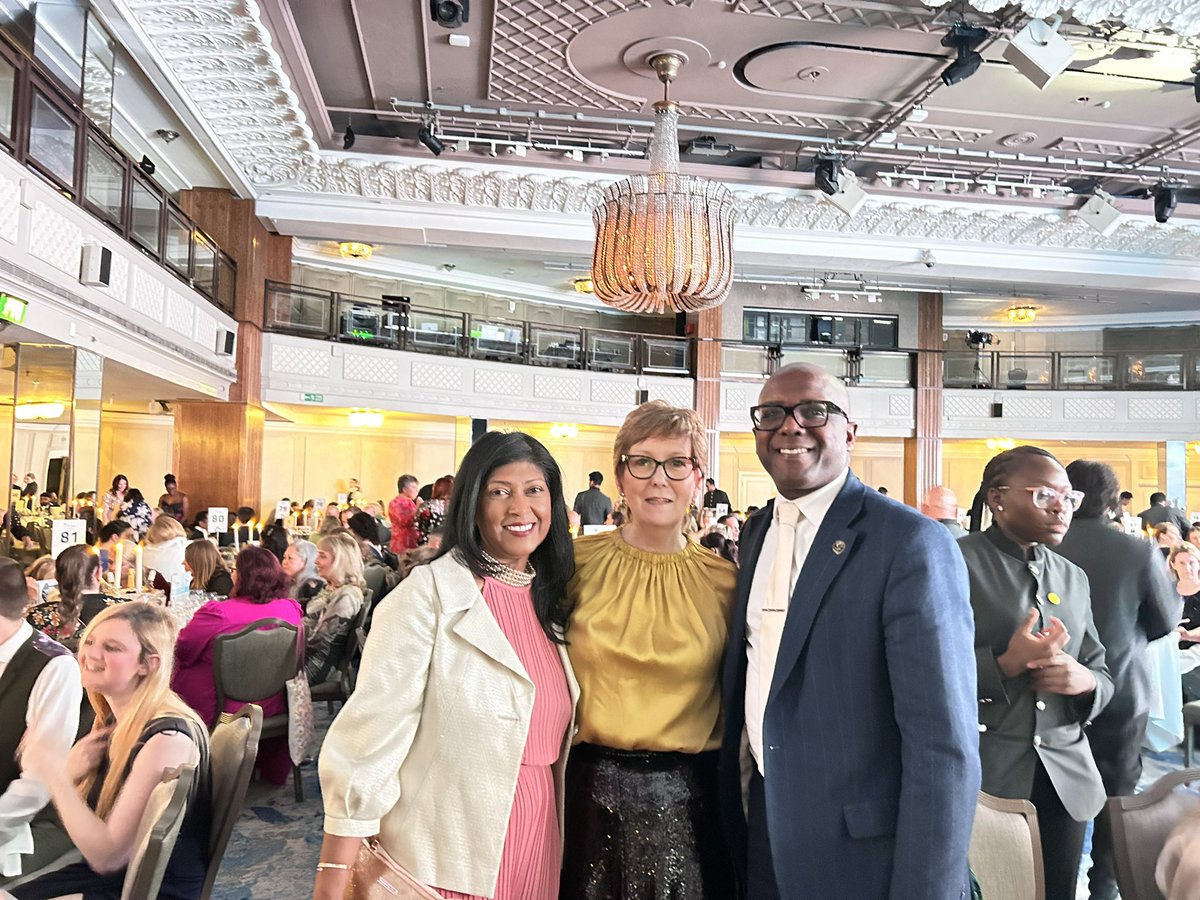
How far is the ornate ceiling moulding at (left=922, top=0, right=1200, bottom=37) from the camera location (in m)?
5.85

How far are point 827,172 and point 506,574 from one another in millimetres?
8343

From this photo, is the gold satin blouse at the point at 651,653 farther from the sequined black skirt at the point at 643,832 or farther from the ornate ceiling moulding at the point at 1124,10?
the ornate ceiling moulding at the point at 1124,10

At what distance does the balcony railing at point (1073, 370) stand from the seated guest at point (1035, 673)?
1435cm

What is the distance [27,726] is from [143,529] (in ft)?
22.5

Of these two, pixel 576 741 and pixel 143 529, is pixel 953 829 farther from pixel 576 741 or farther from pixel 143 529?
pixel 143 529

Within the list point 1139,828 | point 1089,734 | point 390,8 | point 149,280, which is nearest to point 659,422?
point 1139,828

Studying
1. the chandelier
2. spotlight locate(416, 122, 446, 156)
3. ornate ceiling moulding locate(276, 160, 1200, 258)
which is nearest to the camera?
the chandelier

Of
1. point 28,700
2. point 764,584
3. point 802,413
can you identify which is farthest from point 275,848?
point 802,413

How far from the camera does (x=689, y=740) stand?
1.85m

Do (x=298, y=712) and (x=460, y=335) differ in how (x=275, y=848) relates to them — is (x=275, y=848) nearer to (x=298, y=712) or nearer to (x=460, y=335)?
(x=298, y=712)

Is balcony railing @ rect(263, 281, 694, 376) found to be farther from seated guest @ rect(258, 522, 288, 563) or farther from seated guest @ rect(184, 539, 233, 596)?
seated guest @ rect(184, 539, 233, 596)

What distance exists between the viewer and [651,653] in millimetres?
1834

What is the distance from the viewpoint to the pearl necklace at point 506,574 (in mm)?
1845

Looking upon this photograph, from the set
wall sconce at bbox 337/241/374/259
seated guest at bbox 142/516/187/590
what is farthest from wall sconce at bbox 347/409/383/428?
seated guest at bbox 142/516/187/590
